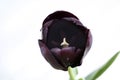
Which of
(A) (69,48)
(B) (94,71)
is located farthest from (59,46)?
(B) (94,71)

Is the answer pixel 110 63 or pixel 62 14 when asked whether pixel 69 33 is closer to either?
pixel 62 14

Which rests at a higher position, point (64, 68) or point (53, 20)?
point (53, 20)

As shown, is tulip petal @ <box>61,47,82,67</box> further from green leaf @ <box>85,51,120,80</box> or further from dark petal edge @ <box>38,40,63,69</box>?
green leaf @ <box>85,51,120,80</box>

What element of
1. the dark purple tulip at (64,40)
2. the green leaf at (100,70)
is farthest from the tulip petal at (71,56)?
the green leaf at (100,70)

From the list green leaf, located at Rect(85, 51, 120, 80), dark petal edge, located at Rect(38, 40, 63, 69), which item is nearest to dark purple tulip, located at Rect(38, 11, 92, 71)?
dark petal edge, located at Rect(38, 40, 63, 69)

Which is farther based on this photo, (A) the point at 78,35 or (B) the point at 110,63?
(B) the point at 110,63

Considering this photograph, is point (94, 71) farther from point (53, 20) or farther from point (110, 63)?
point (53, 20)

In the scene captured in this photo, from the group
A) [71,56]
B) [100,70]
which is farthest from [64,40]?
[100,70]

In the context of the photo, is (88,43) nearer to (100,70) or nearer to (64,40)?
(64,40)
